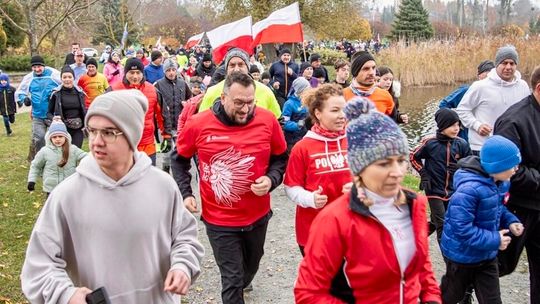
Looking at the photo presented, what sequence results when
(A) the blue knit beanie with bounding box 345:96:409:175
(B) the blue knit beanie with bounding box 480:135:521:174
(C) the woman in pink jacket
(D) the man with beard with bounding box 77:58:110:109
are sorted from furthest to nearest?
(C) the woman in pink jacket
(D) the man with beard with bounding box 77:58:110:109
(B) the blue knit beanie with bounding box 480:135:521:174
(A) the blue knit beanie with bounding box 345:96:409:175

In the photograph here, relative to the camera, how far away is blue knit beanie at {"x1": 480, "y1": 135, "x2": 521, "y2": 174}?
372 centimetres

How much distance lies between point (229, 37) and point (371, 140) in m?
6.93

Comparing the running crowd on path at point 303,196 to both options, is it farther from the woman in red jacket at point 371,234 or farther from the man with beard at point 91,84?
the man with beard at point 91,84

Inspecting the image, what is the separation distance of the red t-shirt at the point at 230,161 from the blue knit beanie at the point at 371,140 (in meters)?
1.69

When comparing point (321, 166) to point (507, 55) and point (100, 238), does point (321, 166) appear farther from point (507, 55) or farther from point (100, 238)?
point (507, 55)

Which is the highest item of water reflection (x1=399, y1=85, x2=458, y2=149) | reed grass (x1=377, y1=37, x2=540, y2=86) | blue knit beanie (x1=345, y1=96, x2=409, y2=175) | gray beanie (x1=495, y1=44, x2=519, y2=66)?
blue knit beanie (x1=345, y1=96, x2=409, y2=175)

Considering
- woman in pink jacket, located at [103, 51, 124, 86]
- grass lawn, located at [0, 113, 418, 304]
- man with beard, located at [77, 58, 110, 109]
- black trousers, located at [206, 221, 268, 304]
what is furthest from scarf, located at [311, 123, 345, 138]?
woman in pink jacket, located at [103, 51, 124, 86]

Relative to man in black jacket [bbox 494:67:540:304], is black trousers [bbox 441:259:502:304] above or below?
below

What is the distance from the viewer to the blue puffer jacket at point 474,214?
12.3ft

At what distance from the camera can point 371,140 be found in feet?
7.97

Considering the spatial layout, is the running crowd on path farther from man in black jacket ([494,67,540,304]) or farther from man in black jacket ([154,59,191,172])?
man in black jacket ([154,59,191,172])

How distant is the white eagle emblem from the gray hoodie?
1.36 m

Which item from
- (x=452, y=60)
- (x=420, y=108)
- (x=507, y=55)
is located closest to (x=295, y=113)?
(x=507, y=55)

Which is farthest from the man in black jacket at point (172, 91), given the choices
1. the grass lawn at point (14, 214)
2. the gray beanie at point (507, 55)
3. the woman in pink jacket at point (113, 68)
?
the gray beanie at point (507, 55)
